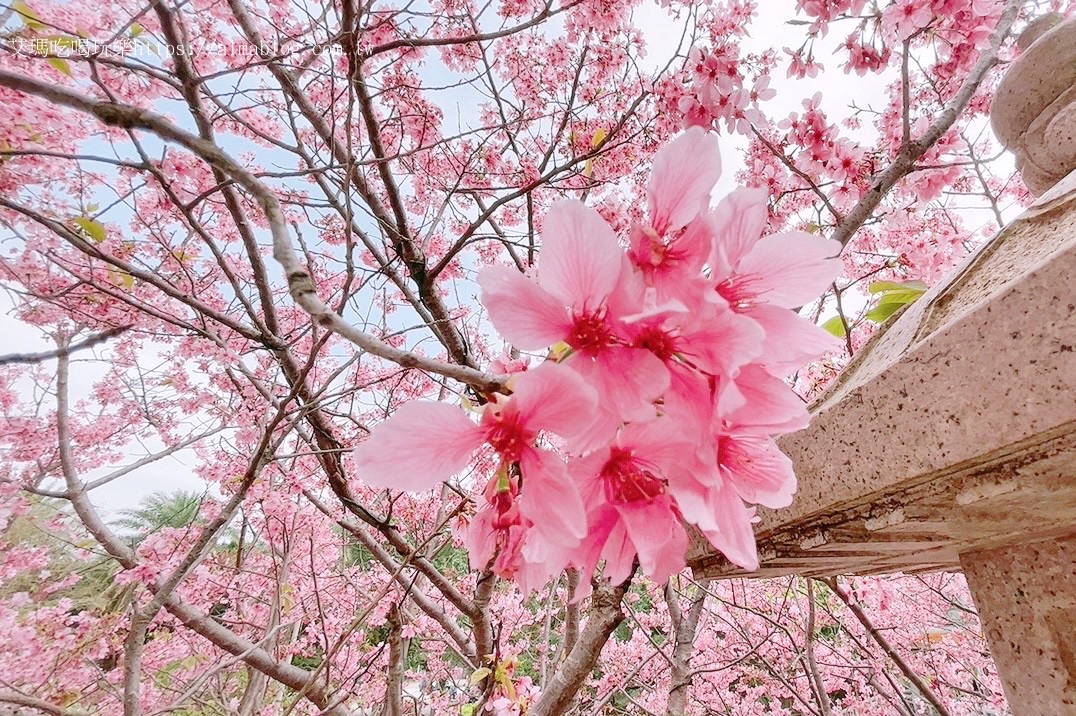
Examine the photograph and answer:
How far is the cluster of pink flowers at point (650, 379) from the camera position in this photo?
50 centimetres

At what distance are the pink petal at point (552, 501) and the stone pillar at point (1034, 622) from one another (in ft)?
2.27

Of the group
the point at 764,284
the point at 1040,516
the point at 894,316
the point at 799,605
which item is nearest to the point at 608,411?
the point at 764,284

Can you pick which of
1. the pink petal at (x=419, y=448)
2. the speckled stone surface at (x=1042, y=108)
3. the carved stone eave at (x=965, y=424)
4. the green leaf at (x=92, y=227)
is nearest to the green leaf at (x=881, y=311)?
the speckled stone surface at (x=1042, y=108)

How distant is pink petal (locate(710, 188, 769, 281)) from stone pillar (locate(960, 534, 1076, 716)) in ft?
2.07

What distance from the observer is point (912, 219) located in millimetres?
3248

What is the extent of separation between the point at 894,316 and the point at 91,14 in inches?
205

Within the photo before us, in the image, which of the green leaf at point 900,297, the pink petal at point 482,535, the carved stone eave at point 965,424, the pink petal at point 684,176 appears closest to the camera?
the carved stone eave at point 965,424

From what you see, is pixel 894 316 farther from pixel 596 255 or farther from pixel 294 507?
pixel 294 507

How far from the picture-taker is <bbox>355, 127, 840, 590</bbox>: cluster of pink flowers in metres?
0.50

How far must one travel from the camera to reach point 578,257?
53cm

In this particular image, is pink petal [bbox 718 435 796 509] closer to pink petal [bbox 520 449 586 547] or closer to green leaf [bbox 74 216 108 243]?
pink petal [bbox 520 449 586 547]

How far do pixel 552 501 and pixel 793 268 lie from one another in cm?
38

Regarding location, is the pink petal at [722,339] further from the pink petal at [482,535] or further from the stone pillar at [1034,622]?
the stone pillar at [1034,622]

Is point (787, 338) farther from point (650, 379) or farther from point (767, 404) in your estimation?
point (650, 379)
